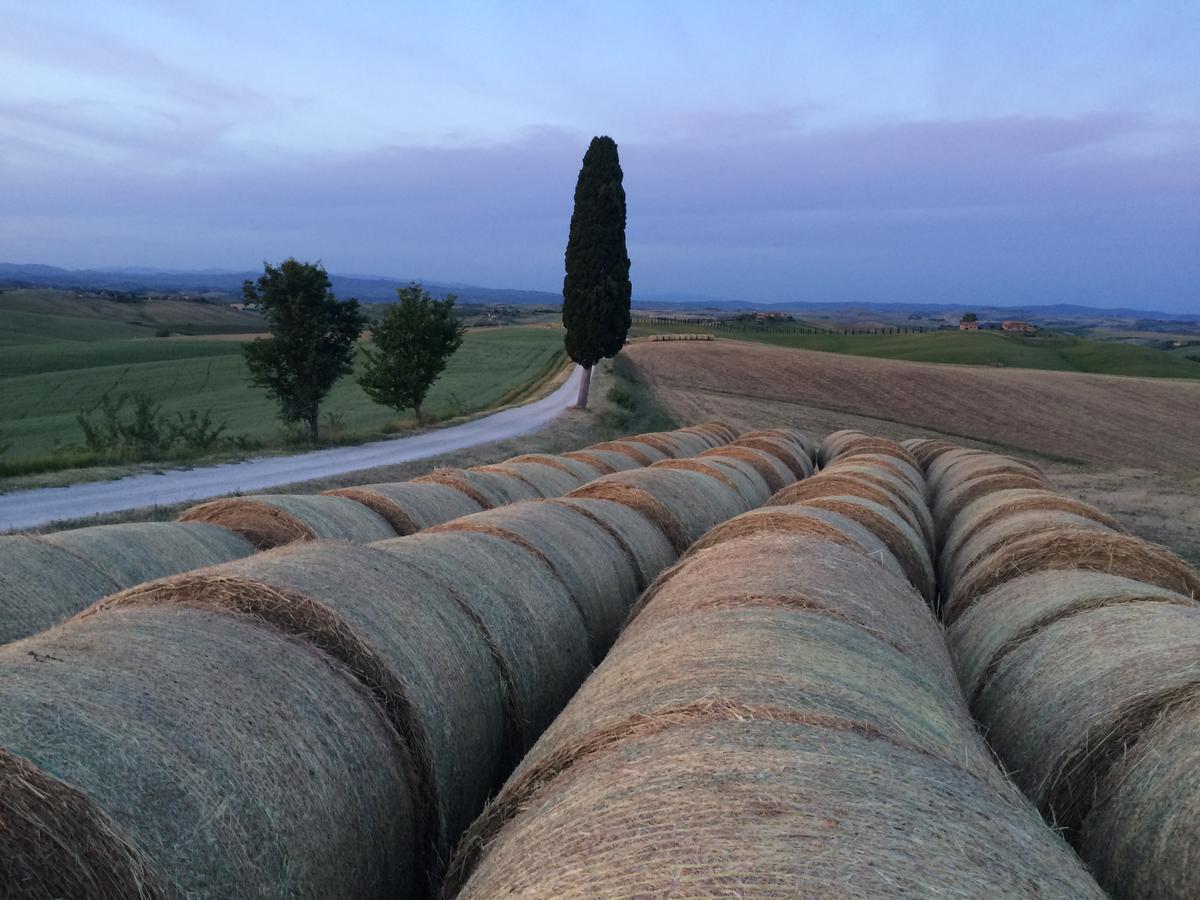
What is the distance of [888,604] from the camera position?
15.7 feet

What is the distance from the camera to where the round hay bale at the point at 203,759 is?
2.44m

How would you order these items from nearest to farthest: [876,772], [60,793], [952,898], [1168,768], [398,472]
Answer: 1. [952,898]
2. [60,793]
3. [876,772]
4. [1168,768]
5. [398,472]

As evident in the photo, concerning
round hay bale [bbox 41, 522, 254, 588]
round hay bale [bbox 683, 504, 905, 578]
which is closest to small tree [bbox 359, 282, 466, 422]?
round hay bale [bbox 41, 522, 254, 588]

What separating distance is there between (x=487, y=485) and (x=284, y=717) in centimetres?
685

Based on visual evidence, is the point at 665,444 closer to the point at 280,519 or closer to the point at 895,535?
the point at 895,535

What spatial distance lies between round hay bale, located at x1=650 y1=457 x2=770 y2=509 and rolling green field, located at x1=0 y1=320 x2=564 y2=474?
1637 cm

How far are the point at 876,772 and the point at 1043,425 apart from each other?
40071 mm

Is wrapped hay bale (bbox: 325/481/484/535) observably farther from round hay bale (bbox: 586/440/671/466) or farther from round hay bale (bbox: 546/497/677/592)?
round hay bale (bbox: 586/440/671/466)

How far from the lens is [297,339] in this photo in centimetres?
2677

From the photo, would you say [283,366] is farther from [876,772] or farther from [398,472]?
[876,772]

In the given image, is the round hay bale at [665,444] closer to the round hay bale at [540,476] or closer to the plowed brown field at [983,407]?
the round hay bale at [540,476]

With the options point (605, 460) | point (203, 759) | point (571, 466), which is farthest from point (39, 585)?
point (605, 460)

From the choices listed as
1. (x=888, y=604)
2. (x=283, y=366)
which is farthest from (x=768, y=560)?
(x=283, y=366)

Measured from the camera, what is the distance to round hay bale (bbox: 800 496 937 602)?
6965 millimetres
